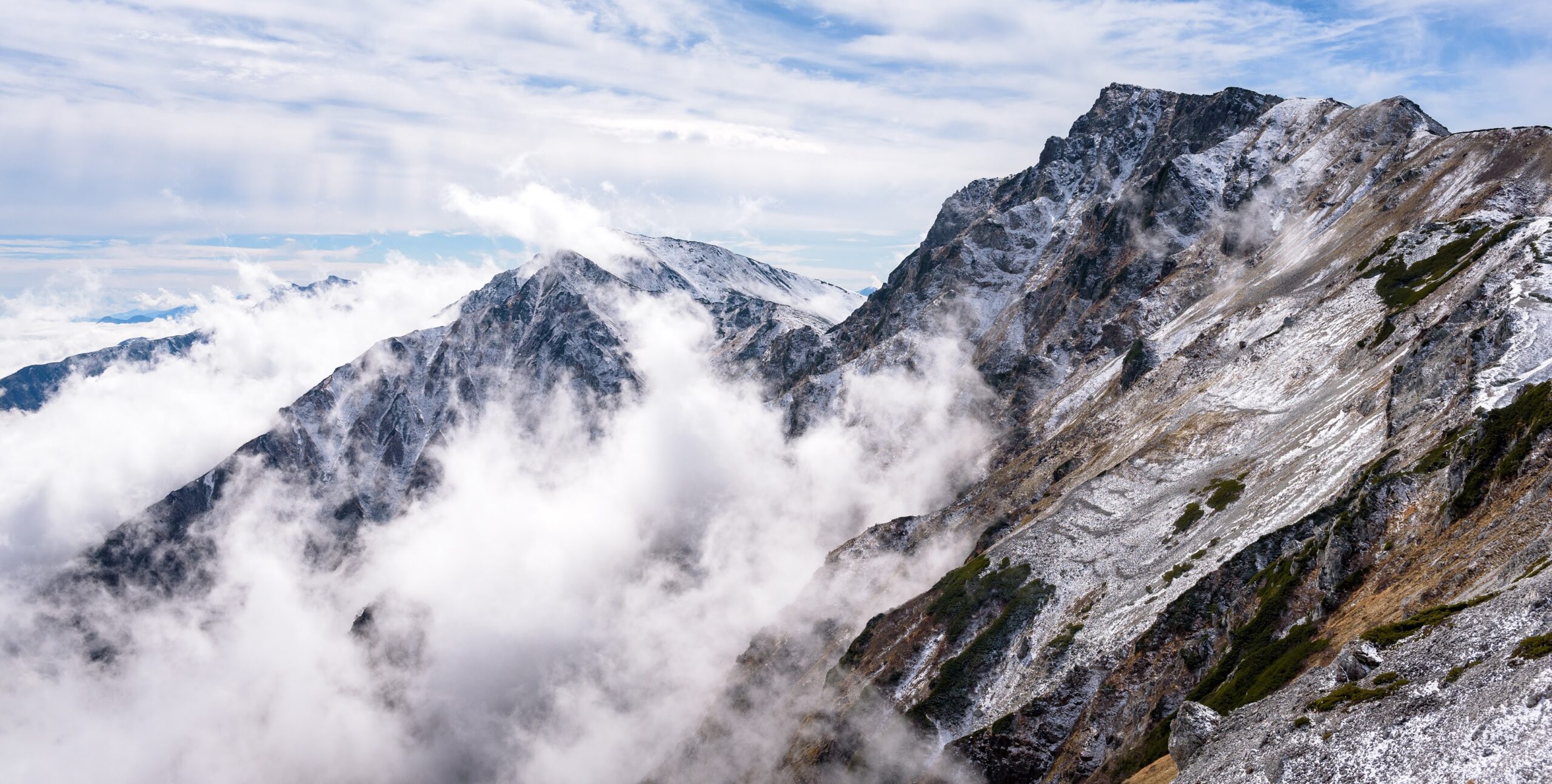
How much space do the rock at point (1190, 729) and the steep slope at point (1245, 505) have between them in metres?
2.17

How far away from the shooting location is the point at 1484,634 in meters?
37.9

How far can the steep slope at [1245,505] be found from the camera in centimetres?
5941

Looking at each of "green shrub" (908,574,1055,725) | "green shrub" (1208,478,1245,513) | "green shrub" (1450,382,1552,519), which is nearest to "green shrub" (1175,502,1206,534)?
"green shrub" (1208,478,1245,513)

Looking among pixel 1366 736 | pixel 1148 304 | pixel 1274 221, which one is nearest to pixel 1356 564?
pixel 1366 736

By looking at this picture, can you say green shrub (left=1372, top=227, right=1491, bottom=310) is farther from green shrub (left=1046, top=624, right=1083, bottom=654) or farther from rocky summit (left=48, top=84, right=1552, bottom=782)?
green shrub (left=1046, top=624, right=1083, bottom=654)

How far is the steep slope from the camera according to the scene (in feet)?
195

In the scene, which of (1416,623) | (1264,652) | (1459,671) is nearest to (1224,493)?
(1264,652)

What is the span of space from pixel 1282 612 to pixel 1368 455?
2009 cm

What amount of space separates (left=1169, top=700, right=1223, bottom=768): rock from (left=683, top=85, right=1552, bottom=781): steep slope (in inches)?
85.4

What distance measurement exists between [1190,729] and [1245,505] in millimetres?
42337

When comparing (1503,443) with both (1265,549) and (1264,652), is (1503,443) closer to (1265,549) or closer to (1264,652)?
(1264,652)

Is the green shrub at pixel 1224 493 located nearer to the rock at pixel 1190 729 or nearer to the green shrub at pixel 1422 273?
the green shrub at pixel 1422 273

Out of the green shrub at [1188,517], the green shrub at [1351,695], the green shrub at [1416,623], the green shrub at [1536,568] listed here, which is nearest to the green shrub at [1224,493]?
the green shrub at [1188,517]

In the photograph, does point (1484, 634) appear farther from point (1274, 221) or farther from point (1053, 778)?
point (1274, 221)
